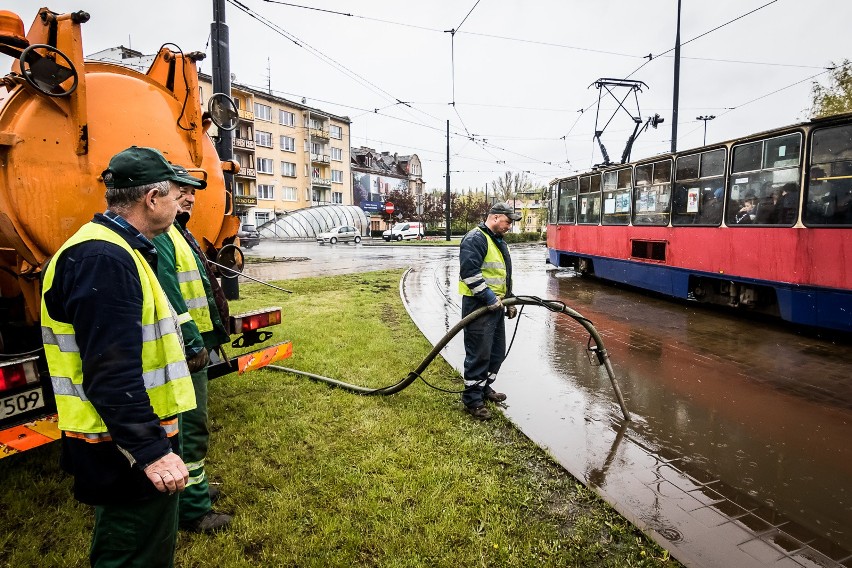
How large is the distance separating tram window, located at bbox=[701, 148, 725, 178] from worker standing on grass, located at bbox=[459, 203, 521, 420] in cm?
665

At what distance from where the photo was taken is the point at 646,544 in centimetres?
280

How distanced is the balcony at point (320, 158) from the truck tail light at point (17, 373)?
5396cm

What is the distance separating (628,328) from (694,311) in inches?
98.7

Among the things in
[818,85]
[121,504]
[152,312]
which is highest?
[818,85]

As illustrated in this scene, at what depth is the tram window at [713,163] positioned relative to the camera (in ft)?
30.8

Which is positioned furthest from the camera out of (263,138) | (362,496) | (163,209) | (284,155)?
(284,155)

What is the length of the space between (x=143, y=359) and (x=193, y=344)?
3.05ft

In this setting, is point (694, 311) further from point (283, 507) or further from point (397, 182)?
point (397, 182)

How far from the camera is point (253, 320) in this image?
4.57 metres

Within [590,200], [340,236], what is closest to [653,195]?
[590,200]

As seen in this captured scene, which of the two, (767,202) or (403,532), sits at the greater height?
(767,202)

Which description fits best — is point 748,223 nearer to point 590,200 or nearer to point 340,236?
point 590,200

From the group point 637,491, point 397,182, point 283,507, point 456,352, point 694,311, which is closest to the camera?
point 283,507

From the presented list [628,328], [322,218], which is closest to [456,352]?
[628,328]
